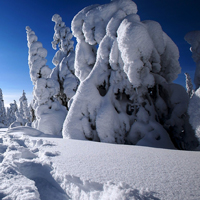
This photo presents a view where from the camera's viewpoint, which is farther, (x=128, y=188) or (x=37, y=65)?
(x=37, y=65)

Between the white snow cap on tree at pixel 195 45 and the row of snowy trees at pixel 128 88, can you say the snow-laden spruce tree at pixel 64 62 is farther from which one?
the white snow cap on tree at pixel 195 45

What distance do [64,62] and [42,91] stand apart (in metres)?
6.39

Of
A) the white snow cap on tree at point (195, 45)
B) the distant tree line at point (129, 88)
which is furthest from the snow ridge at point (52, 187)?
the white snow cap on tree at point (195, 45)

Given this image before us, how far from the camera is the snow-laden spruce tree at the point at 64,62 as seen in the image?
1684 cm

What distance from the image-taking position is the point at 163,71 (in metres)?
7.29

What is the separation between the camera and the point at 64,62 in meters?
17.7

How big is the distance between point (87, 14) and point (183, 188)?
27.8 ft

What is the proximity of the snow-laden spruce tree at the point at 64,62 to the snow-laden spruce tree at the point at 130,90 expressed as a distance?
9.73m

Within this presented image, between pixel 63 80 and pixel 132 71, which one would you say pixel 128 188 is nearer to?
pixel 132 71

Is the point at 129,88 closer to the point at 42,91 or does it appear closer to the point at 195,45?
the point at 195,45

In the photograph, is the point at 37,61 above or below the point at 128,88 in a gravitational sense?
above

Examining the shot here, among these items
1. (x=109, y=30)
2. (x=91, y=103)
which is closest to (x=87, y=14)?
(x=109, y=30)

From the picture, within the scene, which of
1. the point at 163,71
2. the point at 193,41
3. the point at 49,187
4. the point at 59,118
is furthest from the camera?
the point at 59,118

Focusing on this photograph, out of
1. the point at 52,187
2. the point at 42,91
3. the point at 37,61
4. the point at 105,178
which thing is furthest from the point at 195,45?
the point at 37,61
